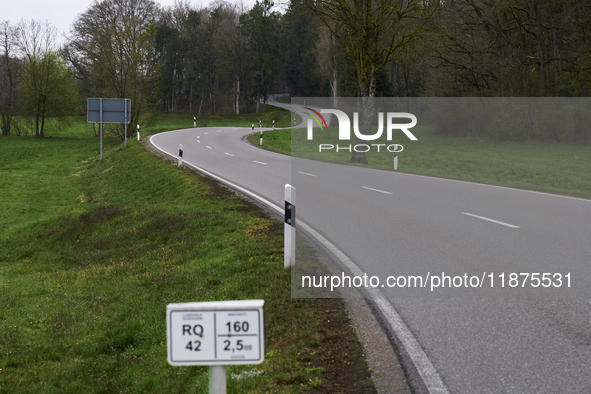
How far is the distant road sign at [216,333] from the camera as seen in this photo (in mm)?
2311

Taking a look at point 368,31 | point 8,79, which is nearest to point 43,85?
point 8,79

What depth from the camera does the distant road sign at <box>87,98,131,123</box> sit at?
27094 millimetres

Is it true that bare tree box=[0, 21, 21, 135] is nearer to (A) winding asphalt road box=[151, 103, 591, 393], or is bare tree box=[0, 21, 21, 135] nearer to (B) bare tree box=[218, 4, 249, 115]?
(B) bare tree box=[218, 4, 249, 115]

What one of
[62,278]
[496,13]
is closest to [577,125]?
[496,13]

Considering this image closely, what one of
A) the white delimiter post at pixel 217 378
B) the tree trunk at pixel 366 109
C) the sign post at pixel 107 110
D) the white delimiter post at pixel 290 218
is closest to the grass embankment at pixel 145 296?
the white delimiter post at pixel 290 218

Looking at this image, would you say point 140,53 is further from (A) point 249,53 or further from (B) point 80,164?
(A) point 249,53

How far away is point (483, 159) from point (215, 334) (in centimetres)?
2719

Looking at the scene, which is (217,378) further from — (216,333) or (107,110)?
(107,110)

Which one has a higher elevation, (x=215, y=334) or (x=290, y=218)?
(x=215, y=334)

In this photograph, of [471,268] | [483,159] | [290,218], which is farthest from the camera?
[483,159]

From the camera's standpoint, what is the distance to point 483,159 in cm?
2762

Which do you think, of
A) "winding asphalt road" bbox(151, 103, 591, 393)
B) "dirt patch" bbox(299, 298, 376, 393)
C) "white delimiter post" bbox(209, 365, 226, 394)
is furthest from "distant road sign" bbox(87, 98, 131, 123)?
"white delimiter post" bbox(209, 365, 226, 394)

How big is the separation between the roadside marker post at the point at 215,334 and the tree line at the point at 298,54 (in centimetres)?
2355

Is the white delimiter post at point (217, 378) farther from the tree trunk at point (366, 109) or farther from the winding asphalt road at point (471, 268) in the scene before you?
the tree trunk at point (366, 109)
